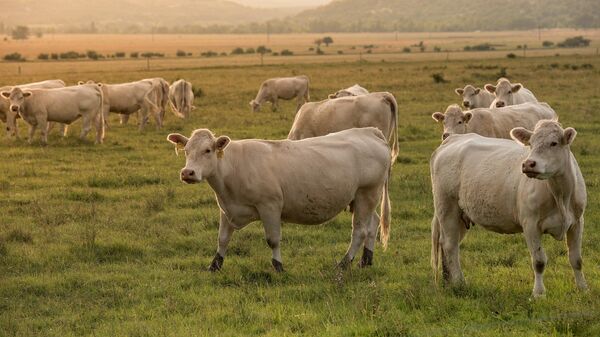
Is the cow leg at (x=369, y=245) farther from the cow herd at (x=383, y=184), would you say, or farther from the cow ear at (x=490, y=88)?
the cow ear at (x=490, y=88)

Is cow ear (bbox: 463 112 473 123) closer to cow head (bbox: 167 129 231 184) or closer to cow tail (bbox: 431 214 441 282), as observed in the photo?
cow tail (bbox: 431 214 441 282)

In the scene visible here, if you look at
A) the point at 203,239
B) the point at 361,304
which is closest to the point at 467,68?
the point at 203,239

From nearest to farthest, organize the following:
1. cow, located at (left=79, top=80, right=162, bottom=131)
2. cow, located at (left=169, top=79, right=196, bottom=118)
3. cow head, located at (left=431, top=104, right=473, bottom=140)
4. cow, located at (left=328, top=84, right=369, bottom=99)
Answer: cow head, located at (left=431, top=104, right=473, bottom=140) < cow, located at (left=328, top=84, right=369, bottom=99) < cow, located at (left=79, top=80, right=162, bottom=131) < cow, located at (left=169, top=79, right=196, bottom=118)

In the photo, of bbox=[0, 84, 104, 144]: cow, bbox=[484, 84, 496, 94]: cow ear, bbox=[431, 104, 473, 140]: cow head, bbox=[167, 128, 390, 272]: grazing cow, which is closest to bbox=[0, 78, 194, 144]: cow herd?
bbox=[0, 84, 104, 144]: cow

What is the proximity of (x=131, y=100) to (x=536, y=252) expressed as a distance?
62.9ft

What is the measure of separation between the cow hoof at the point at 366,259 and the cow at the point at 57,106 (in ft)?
44.1

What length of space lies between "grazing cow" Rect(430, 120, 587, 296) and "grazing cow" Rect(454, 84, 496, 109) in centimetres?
1082

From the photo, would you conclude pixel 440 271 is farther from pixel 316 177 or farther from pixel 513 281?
pixel 316 177

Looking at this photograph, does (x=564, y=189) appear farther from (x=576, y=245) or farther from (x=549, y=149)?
(x=576, y=245)

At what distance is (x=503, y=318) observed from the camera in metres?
7.43

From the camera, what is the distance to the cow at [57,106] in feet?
70.3

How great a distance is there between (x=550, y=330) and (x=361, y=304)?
1.80 metres

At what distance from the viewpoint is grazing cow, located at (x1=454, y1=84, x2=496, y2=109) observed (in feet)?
65.8

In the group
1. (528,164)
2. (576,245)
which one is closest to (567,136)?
(528,164)
